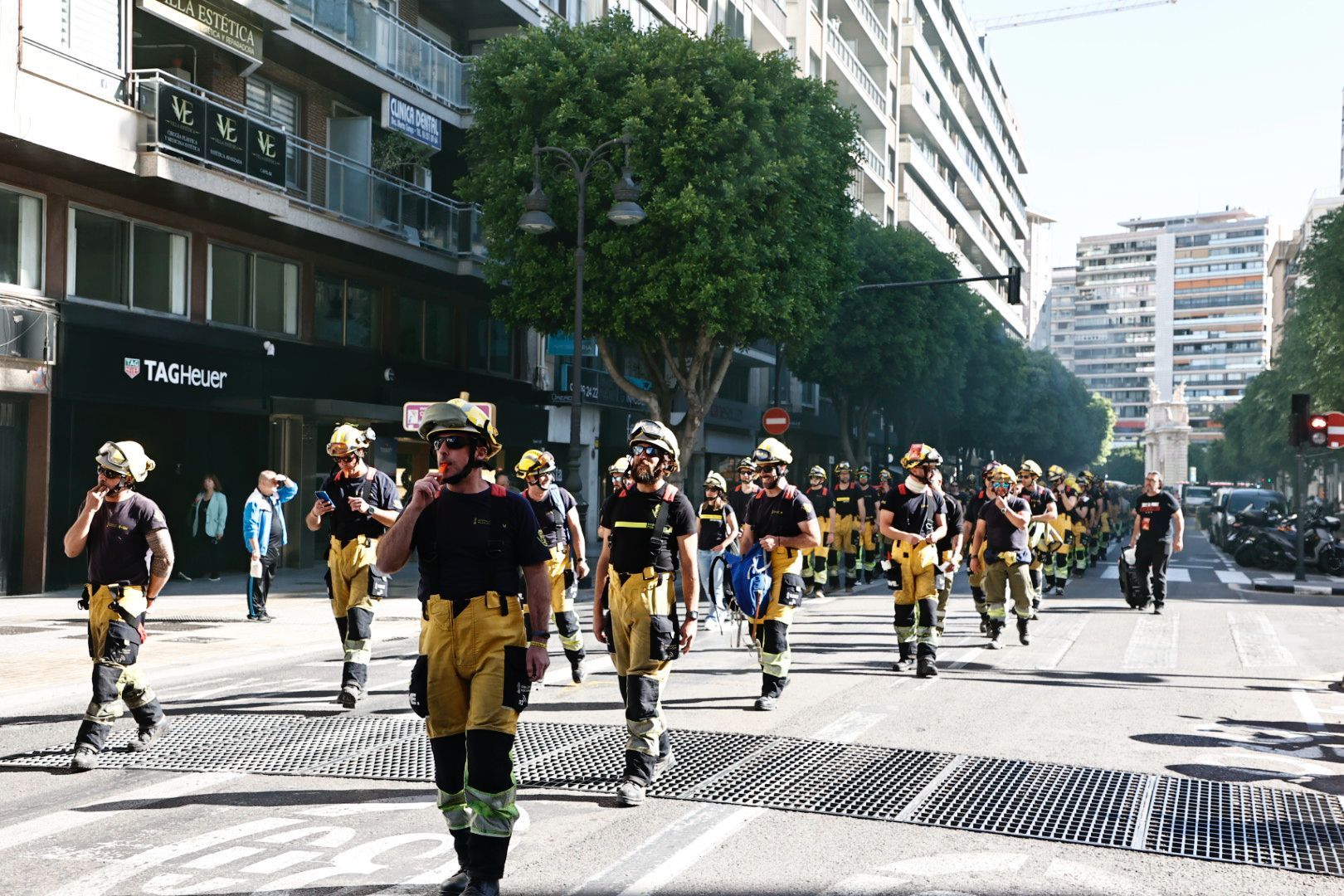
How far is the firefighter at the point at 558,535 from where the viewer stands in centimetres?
1059

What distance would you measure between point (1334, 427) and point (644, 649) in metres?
19.3

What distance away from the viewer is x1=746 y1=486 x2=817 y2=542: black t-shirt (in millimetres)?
9344

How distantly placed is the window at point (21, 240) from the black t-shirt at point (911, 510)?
41.6 feet

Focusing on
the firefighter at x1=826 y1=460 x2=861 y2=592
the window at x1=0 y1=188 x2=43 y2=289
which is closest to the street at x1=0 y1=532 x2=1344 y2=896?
the window at x1=0 y1=188 x2=43 y2=289

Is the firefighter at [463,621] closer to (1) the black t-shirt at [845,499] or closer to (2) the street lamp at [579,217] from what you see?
(1) the black t-shirt at [845,499]

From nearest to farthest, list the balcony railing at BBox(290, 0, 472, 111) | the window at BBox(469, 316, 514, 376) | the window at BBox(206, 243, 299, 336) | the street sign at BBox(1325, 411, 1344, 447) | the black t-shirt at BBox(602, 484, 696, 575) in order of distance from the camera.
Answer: the black t-shirt at BBox(602, 484, 696, 575)
the window at BBox(206, 243, 299, 336)
the street sign at BBox(1325, 411, 1344, 447)
the balcony railing at BBox(290, 0, 472, 111)
the window at BBox(469, 316, 514, 376)

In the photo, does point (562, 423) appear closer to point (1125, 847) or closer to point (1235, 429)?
point (1125, 847)

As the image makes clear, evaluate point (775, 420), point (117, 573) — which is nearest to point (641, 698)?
point (117, 573)

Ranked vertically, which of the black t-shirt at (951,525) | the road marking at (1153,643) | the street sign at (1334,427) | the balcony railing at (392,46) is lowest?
the road marking at (1153,643)

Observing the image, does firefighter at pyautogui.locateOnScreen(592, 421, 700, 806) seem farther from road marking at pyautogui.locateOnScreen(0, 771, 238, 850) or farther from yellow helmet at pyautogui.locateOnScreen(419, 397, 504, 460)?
road marking at pyautogui.locateOnScreen(0, 771, 238, 850)

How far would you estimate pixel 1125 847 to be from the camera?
5594mm

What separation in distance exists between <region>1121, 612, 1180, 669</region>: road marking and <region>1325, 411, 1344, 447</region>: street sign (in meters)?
6.83

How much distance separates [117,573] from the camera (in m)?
7.36

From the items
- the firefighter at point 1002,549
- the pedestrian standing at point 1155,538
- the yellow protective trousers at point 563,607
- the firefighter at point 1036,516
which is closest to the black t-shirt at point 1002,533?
the firefighter at point 1002,549
